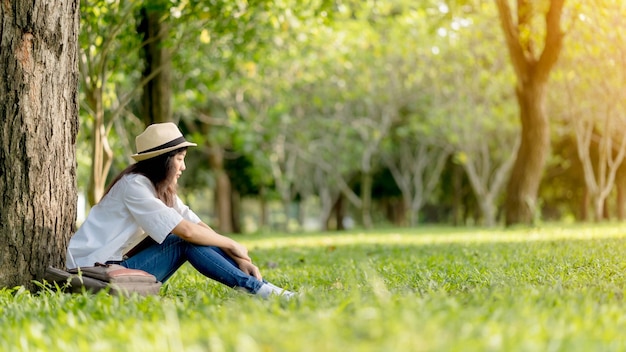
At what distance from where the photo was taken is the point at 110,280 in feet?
19.6

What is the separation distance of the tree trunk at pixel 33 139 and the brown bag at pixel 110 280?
2.10 ft

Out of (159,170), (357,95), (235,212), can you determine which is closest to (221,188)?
(235,212)

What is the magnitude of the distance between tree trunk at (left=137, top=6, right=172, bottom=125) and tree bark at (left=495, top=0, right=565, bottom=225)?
25.5ft

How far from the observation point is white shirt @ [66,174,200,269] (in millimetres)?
6262

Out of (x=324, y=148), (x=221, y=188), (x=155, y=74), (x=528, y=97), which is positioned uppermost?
(x=155, y=74)

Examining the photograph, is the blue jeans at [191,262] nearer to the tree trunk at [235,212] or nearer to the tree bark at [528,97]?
the tree bark at [528,97]

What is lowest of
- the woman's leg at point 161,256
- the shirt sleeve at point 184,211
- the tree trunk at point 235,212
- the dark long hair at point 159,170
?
the tree trunk at point 235,212

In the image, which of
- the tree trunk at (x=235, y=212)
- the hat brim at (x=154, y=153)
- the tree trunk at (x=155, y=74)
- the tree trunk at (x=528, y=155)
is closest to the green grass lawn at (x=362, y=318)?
the hat brim at (x=154, y=153)

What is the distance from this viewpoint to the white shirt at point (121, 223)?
6262 millimetres

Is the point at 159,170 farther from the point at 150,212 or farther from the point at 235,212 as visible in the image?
the point at 235,212

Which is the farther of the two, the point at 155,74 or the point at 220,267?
the point at 155,74

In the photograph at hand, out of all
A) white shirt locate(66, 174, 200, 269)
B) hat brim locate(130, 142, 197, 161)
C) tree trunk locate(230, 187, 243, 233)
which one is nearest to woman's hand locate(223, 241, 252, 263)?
white shirt locate(66, 174, 200, 269)

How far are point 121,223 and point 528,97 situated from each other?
14.3 metres

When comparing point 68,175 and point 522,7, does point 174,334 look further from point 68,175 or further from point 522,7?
point 522,7
